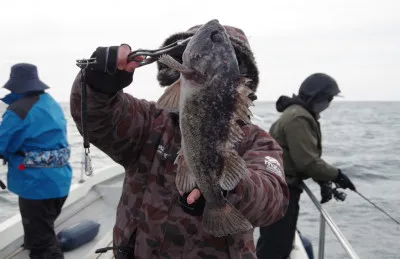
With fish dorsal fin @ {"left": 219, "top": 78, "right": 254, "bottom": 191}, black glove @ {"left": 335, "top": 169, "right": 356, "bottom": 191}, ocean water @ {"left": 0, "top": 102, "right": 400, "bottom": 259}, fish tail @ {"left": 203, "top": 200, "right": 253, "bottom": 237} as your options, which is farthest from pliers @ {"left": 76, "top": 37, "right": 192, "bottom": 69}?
black glove @ {"left": 335, "top": 169, "right": 356, "bottom": 191}

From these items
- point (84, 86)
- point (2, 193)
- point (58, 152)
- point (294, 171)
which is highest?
point (84, 86)

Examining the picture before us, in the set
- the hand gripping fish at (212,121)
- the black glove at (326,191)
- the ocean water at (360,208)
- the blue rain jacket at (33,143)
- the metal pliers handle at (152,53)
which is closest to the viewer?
the hand gripping fish at (212,121)

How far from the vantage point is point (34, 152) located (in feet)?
15.6

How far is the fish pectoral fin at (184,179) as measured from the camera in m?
1.73

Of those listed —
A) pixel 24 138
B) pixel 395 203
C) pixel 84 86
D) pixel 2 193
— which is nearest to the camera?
pixel 84 86

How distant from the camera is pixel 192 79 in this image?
1.70 m

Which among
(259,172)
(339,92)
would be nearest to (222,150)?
(259,172)

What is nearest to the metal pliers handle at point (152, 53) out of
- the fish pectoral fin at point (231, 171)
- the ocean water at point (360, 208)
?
the fish pectoral fin at point (231, 171)

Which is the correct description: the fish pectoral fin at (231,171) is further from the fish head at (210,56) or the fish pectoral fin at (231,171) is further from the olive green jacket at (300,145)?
the olive green jacket at (300,145)

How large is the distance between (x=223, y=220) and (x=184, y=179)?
0.25 m

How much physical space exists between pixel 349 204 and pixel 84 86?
1197 centimetres

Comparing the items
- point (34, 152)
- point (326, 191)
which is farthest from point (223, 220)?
point (326, 191)

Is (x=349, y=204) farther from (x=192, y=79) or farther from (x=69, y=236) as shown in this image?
(x=192, y=79)

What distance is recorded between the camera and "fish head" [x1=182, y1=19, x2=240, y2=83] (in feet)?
5.52
